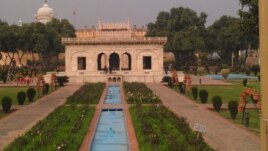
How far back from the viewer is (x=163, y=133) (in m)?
12.5

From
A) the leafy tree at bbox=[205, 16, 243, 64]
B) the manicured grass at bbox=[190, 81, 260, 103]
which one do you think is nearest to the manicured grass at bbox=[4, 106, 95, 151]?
the manicured grass at bbox=[190, 81, 260, 103]

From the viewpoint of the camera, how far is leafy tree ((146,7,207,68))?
67812 mm

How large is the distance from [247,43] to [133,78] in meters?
28.4

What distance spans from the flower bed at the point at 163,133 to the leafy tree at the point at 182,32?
50931 millimetres

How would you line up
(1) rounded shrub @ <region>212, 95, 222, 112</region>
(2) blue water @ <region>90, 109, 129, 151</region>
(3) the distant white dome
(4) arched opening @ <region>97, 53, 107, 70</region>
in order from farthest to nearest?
(3) the distant white dome → (4) arched opening @ <region>97, 53, 107, 70</region> → (1) rounded shrub @ <region>212, 95, 222, 112</region> → (2) blue water @ <region>90, 109, 129, 151</region>

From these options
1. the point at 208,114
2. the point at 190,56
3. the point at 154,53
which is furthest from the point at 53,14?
the point at 208,114

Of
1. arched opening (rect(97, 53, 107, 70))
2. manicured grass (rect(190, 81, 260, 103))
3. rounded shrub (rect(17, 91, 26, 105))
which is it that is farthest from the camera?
arched opening (rect(97, 53, 107, 70))

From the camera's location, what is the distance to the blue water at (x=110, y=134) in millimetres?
11441

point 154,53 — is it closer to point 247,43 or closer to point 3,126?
point 247,43

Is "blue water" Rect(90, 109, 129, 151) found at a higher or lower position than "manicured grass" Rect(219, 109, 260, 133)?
lower

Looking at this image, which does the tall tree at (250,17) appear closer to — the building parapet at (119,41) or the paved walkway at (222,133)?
the paved walkway at (222,133)

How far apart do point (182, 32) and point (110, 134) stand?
57006 mm

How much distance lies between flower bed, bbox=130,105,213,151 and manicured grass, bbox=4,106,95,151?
65.2 inches

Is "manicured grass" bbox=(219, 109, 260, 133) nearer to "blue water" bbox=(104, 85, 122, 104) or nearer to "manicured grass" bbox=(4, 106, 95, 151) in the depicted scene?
"manicured grass" bbox=(4, 106, 95, 151)
